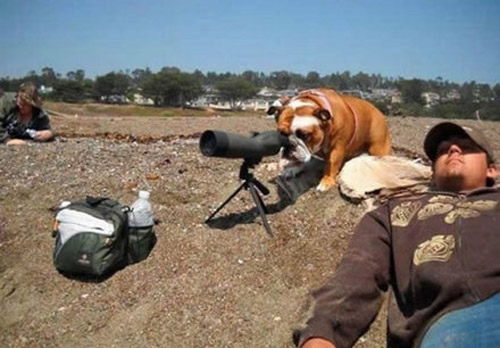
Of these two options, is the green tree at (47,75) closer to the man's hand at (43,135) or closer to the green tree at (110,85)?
the green tree at (110,85)

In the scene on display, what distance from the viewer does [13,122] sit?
8.02 metres

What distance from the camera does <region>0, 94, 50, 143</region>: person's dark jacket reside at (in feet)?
25.7

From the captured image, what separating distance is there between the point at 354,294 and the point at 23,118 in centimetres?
697

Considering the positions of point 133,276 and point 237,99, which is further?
point 237,99

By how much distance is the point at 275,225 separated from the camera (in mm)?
4613

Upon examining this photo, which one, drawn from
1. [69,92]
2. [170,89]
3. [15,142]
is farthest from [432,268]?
[170,89]

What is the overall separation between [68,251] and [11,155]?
363 cm

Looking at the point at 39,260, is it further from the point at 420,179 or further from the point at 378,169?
the point at 420,179

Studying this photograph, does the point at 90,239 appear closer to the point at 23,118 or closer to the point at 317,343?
the point at 317,343

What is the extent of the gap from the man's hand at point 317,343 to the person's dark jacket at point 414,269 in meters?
0.03

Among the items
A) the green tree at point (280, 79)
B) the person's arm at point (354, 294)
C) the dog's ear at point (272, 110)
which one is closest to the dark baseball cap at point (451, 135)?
the person's arm at point (354, 294)

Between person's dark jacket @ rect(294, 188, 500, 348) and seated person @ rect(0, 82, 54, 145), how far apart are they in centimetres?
626

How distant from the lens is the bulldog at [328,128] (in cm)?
465

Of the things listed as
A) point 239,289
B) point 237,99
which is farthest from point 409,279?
point 237,99
